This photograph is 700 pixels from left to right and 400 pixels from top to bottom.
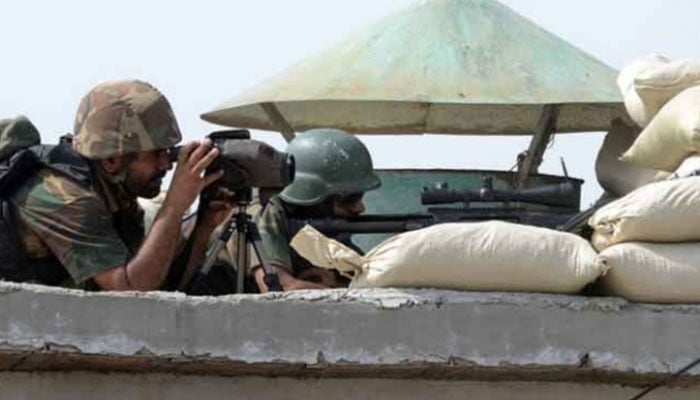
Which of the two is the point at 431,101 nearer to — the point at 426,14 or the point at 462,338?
the point at 426,14

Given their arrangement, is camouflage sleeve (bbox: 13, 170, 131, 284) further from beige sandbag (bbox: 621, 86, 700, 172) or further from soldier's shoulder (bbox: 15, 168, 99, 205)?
beige sandbag (bbox: 621, 86, 700, 172)

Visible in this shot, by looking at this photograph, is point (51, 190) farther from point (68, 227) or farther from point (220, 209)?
point (220, 209)

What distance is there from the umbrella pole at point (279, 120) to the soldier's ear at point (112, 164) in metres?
3.09

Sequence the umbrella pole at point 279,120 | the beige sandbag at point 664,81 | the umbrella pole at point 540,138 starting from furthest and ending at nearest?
the umbrella pole at point 279,120, the umbrella pole at point 540,138, the beige sandbag at point 664,81

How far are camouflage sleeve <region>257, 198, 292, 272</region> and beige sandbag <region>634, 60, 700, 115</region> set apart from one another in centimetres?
108

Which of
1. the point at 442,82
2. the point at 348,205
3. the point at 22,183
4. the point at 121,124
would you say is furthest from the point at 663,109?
the point at 442,82

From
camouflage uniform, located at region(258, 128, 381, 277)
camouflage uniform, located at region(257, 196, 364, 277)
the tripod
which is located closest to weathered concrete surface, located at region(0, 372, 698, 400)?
the tripod

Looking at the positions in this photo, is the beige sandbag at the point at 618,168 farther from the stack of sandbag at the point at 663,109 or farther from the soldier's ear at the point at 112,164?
the soldier's ear at the point at 112,164

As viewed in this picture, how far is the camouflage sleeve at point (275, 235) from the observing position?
5973mm

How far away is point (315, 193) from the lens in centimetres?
636

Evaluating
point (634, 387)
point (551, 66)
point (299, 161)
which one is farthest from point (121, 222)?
point (551, 66)

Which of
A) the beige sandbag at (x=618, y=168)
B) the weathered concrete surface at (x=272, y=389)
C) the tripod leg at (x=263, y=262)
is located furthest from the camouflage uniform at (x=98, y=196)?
the beige sandbag at (x=618, y=168)

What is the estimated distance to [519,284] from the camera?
4898mm

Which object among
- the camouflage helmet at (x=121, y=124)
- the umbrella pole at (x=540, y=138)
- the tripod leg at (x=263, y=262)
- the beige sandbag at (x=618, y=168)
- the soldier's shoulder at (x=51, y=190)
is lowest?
the umbrella pole at (x=540, y=138)
